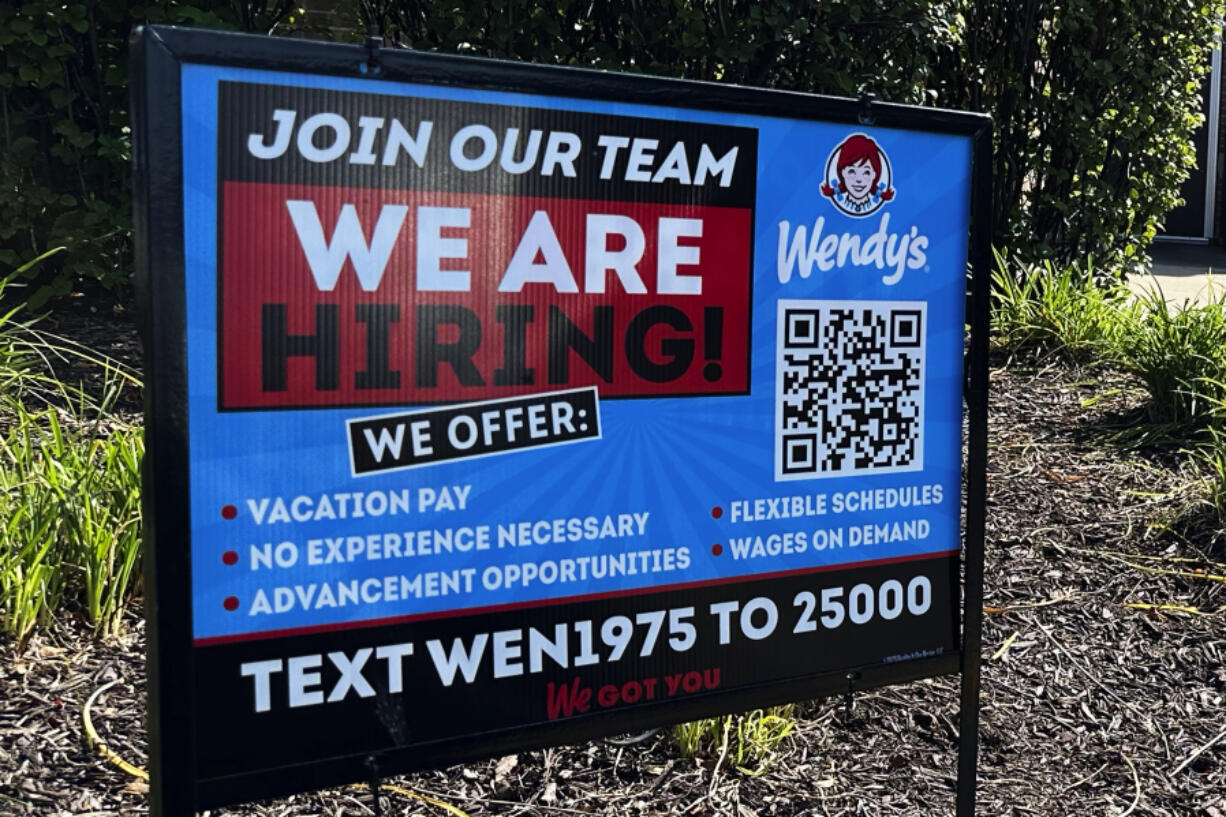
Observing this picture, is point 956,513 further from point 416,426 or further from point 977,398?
point 416,426

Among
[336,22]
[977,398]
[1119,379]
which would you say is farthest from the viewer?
[336,22]

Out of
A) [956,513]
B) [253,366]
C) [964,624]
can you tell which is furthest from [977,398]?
[253,366]

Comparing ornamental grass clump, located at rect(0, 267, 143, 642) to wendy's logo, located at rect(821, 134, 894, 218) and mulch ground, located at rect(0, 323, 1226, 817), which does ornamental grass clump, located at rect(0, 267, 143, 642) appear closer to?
mulch ground, located at rect(0, 323, 1226, 817)

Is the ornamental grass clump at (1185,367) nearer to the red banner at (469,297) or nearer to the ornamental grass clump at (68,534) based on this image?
the red banner at (469,297)

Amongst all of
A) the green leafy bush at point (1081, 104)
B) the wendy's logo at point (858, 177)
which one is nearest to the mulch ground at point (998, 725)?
the wendy's logo at point (858, 177)

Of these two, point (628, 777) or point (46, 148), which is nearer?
point (628, 777)

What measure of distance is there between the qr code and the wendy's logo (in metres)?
0.19

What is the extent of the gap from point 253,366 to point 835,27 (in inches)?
161

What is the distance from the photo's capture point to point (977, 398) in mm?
2730

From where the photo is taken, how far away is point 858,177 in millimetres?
2482

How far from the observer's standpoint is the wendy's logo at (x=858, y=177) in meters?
Answer: 2.45

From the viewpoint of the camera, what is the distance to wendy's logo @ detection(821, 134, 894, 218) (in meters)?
2.45

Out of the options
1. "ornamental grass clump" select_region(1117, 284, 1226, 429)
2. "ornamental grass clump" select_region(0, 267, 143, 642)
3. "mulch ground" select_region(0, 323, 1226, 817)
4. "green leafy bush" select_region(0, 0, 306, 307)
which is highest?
"green leafy bush" select_region(0, 0, 306, 307)

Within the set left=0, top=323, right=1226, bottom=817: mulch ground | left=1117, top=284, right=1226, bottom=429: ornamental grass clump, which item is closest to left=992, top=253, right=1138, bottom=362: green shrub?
left=1117, top=284, right=1226, bottom=429: ornamental grass clump
